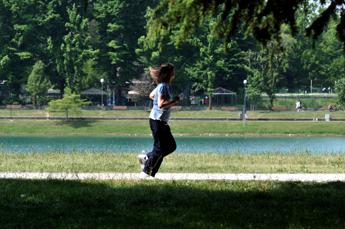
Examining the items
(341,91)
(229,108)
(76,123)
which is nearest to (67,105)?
(76,123)

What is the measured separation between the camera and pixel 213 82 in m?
80.1

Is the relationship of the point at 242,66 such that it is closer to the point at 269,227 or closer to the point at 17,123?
the point at 17,123

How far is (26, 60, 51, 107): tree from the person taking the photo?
77.5 meters

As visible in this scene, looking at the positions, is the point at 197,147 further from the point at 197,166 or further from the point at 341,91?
the point at 341,91

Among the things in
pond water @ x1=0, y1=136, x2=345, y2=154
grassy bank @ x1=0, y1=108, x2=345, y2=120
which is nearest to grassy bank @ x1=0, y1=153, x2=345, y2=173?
pond water @ x1=0, y1=136, x2=345, y2=154

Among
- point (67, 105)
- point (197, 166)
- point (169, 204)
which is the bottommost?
point (67, 105)

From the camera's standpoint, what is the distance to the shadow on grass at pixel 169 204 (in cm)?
605

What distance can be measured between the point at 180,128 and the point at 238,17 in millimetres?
52807

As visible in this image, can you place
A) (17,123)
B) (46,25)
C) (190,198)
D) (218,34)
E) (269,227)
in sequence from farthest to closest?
(46,25) → (17,123) → (218,34) → (190,198) → (269,227)

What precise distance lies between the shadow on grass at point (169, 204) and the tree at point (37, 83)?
231 ft

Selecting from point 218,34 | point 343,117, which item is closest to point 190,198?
point 218,34

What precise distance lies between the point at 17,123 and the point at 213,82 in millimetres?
27232

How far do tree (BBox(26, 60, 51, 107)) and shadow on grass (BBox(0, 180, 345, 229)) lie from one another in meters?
70.3

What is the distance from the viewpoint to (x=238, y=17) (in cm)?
877
